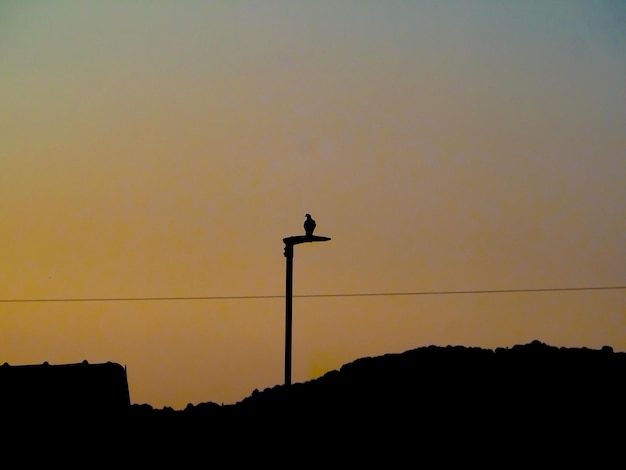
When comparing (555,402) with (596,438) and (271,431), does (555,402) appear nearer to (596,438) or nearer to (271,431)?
(596,438)

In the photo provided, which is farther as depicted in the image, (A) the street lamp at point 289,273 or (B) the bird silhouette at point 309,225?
(B) the bird silhouette at point 309,225

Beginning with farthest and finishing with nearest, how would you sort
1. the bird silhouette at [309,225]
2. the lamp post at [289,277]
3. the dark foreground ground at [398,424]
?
the dark foreground ground at [398,424]
the bird silhouette at [309,225]
the lamp post at [289,277]

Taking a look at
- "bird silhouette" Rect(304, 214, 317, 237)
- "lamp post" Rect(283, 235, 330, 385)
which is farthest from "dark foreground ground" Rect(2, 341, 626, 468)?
"bird silhouette" Rect(304, 214, 317, 237)

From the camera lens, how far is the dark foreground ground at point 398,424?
14.9m

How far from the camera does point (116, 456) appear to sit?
50.0 feet

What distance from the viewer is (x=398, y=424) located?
1630 centimetres

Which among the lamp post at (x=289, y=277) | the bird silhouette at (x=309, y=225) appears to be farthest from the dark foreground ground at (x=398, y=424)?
the bird silhouette at (x=309, y=225)

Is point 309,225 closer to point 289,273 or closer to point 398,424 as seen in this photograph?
point 289,273

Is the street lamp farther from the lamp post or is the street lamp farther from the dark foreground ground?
the dark foreground ground

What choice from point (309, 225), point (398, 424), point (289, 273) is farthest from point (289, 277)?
point (398, 424)

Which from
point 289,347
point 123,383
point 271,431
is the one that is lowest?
A: point 271,431

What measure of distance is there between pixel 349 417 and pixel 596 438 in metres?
5.33

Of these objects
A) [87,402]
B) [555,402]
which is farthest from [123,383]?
[555,402]

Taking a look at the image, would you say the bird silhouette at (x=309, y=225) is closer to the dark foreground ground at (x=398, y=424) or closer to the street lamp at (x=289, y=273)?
the street lamp at (x=289, y=273)
